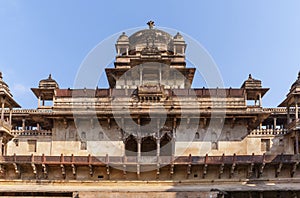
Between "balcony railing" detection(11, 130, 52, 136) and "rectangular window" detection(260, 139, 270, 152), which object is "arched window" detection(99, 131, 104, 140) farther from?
"rectangular window" detection(260, 139, 270, 152)

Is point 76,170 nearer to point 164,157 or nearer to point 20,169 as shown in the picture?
point 20,169

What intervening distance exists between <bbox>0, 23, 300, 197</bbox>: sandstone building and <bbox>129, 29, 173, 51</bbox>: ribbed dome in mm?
9659

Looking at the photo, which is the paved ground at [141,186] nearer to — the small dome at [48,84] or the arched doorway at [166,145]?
the arched doorway at [166,145]

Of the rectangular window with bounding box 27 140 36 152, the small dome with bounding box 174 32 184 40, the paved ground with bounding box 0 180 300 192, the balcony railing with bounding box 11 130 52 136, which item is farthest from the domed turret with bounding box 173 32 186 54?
the paved ground with bounding box 0 180 300 192

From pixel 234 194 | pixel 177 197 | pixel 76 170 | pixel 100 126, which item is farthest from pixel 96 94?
pixel 234 194

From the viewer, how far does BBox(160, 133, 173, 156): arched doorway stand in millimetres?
30733

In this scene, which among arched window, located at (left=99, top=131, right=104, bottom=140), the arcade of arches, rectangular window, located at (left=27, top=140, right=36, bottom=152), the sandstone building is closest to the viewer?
the sandstone building

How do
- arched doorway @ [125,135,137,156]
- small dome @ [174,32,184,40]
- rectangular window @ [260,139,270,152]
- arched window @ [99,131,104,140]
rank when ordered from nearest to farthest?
arched doorway @ [125,135,137,156] < arched window @ [99,131,104,140] < rectangular window @ [260,139,270,152] < small dome @ [174,32,184,40]

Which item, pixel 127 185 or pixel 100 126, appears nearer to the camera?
pixel 127 185

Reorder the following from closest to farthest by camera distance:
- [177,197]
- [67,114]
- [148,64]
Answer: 1. [177,197]
2. [67,114]
3. [148,64]

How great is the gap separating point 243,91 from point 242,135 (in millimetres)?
3103

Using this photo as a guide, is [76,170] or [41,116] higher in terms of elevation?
[41,116]

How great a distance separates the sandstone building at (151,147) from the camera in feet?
93.1

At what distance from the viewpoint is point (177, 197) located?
2759 cm
